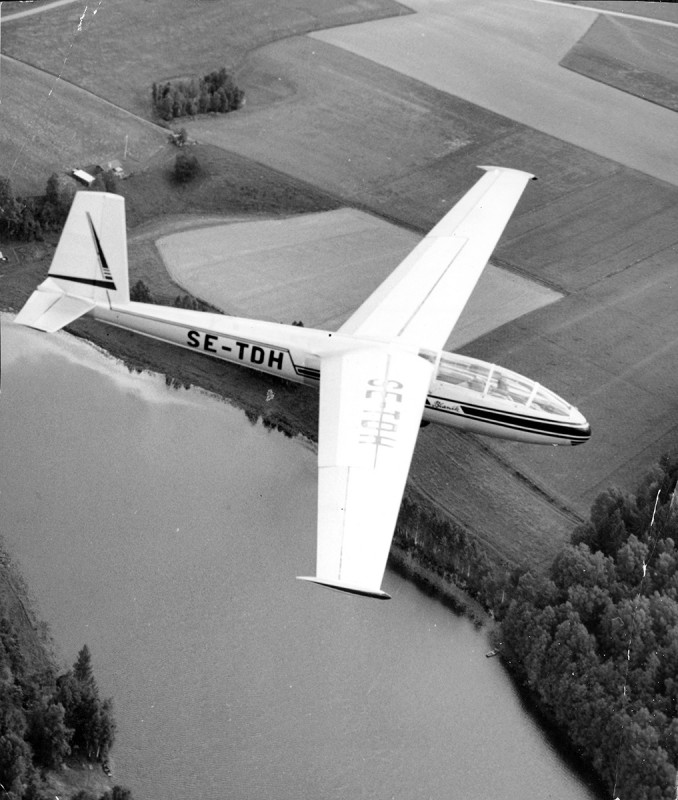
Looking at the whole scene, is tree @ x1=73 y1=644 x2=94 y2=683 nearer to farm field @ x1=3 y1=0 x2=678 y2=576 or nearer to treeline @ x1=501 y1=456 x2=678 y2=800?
treeline @ x1=501 y1=456 x2=678 y2=800

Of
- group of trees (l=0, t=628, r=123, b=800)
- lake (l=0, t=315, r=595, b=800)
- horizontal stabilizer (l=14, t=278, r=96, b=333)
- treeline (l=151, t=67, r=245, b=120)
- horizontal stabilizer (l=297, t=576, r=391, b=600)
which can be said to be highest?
horizontal stabilizer (l=297, t=576, r=391, b=600)

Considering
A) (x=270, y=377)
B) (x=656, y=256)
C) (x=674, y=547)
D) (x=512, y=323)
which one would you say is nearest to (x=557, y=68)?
(x=656, y=256)

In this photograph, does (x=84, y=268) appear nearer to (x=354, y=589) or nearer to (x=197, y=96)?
(x=354, y=589)

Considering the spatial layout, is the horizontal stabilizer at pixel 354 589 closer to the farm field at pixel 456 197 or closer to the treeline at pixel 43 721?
the treeline at pixel 43 721

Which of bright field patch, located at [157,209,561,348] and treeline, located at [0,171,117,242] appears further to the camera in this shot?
treeline, located at [0,171,117,242]

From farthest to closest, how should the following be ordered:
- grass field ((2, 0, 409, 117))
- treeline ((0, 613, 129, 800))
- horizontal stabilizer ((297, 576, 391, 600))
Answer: grass field ((2, 0, 409, 117)), treeline ((0, 613, 129, 800)), horizontal stabilizer ((297, 576, 391, 600))

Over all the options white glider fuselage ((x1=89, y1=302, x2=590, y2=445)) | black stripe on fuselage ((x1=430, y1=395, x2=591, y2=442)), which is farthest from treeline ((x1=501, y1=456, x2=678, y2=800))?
white glider fuselage ((x1=89, y1=302, x2=590, y2=445))
